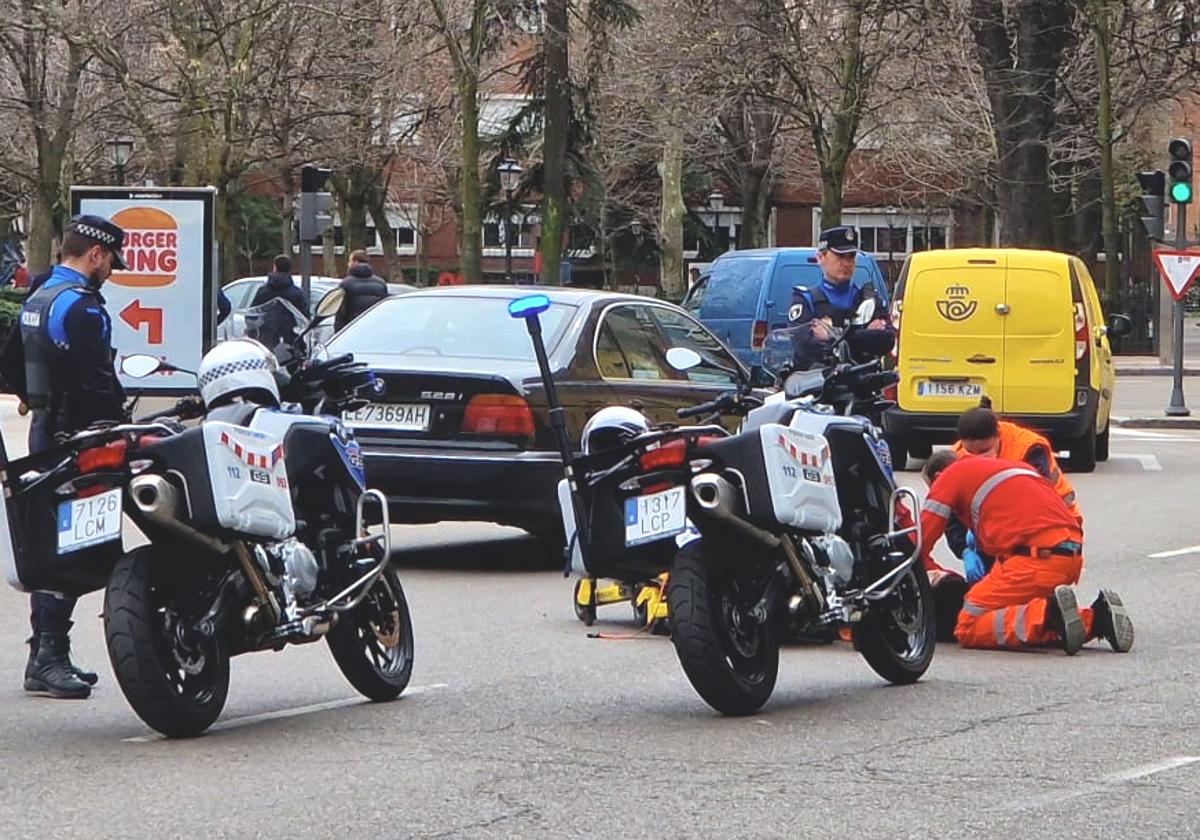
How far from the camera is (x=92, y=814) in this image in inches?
261

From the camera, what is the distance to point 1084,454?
798 inches

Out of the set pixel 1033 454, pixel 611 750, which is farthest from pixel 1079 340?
pixel 611 750

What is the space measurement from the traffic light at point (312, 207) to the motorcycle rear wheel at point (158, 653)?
66.1 ft

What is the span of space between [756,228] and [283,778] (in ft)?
192

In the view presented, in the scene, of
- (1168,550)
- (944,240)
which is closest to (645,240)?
(944,240)

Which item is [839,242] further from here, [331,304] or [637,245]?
[637,245]

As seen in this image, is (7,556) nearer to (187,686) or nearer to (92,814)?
(187,686)

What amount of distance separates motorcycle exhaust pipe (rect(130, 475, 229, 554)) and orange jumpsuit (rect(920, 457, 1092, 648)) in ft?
12.6

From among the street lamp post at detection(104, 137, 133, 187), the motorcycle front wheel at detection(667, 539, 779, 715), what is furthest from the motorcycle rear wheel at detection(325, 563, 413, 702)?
the street lamp post at detection(104, 137, 133, 187)

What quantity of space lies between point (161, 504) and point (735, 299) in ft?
71.5

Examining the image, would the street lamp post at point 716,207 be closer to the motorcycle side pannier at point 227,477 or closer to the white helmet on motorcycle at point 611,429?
the white helmet on motorcycle at point 611,429

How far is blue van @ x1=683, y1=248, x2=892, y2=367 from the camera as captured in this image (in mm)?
28406

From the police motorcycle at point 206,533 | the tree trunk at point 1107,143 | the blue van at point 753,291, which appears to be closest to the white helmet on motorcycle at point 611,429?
the police motorcycle at point 206,533

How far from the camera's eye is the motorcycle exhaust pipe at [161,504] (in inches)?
297
